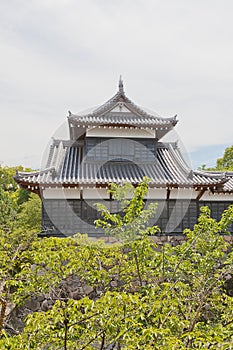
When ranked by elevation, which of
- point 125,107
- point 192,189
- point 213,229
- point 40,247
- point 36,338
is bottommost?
point 36,338

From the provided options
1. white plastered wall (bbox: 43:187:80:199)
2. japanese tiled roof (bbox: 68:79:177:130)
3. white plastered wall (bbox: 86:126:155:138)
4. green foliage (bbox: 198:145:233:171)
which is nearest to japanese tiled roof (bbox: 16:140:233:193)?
white plastered wall (bbox: 43:187:80:199)

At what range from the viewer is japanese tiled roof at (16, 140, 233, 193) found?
32.6 ft

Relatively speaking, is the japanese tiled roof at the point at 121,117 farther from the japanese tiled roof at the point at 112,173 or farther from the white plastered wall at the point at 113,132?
the japanese tiled roof at the point at 112,173

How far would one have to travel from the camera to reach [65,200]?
10.4 m

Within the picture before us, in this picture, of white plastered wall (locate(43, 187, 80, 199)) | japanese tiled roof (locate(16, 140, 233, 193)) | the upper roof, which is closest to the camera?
japanese tiled roof (locate(16, 140, 233, 193))

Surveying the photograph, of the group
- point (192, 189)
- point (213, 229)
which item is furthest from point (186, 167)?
point (213, 229)

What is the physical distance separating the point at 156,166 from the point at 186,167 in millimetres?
1056

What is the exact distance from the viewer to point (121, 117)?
1186 centimetres

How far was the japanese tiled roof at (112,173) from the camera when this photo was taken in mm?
9945

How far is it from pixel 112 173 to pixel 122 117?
7.46ft

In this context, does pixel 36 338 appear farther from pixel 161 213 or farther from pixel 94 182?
pixel 161 213

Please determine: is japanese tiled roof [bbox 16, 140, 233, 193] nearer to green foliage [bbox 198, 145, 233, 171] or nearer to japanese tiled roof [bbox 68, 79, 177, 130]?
japanese tiled roof [bbox 68, 79, 177, 130]

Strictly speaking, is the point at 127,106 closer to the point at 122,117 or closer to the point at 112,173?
the point at 122,117

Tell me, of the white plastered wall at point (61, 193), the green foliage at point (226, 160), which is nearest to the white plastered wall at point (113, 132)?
the white plastered wall at point (61, 193)
